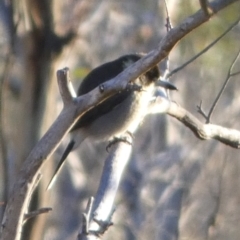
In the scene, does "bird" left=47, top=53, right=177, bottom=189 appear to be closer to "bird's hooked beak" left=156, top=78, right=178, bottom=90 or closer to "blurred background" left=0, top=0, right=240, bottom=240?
"bird's hooked beak" left=156, top=78, right=178, bottom=90

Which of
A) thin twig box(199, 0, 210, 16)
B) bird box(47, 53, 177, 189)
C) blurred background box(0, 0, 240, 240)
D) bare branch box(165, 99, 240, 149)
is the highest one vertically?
blurred background box(0, 0, 240, 240)

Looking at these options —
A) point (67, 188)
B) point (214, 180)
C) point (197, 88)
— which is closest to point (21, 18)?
point (214, 180)

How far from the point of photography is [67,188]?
31.1 ft

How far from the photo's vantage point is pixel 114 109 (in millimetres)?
4586

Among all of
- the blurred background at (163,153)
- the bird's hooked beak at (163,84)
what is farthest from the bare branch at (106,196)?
the blurred background at (163,153)

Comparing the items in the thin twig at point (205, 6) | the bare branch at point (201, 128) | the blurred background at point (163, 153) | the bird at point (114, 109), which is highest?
the blurred background at point (163, 153)

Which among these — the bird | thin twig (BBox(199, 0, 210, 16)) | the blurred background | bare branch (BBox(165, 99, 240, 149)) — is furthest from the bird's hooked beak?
thin twig (BBox(199, 0, 210, 16))

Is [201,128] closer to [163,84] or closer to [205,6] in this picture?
[163,84]

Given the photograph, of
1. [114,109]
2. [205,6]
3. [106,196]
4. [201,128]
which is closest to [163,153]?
[114,109]

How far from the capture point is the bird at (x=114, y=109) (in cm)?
443

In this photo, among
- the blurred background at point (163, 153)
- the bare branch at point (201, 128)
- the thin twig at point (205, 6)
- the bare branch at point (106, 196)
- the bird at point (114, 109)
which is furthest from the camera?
the blurred background at point (163, 153)

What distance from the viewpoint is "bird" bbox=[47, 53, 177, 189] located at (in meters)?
4.43

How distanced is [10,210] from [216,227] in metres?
5.83

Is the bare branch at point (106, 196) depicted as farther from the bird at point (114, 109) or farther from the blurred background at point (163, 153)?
the blurred background at point (163, 153)
